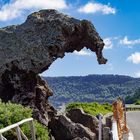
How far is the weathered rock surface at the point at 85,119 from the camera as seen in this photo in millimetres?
22625

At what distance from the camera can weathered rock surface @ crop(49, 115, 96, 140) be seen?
67.6 ft

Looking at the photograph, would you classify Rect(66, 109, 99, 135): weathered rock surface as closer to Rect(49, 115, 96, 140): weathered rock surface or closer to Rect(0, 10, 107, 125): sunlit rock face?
Rect(0, 10, 107, 125): sunlit rock face

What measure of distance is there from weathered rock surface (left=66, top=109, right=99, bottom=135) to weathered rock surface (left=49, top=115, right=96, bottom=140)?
1.34 meters

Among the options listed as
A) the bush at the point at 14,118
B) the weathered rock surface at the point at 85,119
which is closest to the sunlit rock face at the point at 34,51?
the weathered rock surface at the point at 85,119

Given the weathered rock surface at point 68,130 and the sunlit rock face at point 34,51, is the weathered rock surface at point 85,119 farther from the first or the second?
the weathered rock surface at point 68,130

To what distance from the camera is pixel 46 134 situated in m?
19.2

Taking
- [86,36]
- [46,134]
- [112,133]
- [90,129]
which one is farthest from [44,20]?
[112,133]

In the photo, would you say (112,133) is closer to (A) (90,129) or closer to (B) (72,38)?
(A) (90,129)

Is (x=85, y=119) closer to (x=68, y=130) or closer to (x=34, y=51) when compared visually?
(x=68, y=130)

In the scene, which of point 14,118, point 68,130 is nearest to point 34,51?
point 68,130

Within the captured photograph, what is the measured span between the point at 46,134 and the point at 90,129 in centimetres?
366

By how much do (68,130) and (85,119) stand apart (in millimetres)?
2091

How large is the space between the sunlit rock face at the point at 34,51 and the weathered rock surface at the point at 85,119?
1147mm

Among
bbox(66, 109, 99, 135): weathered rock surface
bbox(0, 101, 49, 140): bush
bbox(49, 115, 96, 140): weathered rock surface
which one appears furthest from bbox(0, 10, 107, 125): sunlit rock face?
bbox(0, 101, 49, 140): bush
